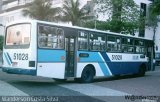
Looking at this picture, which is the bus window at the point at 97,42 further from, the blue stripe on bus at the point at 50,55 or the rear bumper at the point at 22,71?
the rear bumper at the point at 22,71

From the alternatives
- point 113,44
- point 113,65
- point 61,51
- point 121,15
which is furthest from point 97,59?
point 121,15

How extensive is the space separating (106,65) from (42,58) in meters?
5.50

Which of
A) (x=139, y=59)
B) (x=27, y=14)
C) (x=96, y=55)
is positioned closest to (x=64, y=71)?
(x=96, y=55)

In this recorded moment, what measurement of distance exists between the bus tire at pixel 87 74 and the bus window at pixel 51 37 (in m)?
2.37

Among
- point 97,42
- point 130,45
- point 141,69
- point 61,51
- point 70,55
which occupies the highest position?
point 97,42

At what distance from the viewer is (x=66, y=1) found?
47250 mm

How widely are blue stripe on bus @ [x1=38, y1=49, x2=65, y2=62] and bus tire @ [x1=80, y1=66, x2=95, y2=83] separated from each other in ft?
7.05

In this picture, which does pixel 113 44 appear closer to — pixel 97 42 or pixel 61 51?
pixel 97 42

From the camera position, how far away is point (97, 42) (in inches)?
753

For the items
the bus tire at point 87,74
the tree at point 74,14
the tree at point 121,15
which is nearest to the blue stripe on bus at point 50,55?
the bus tire at point 87,74

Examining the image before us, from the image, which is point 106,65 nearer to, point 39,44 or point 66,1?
point 39,44

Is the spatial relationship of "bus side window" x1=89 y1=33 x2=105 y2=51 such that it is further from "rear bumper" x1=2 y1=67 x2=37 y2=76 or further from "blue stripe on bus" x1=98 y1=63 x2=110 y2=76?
"rear bumper" x1=2 y1=67 x2=37 y2=76

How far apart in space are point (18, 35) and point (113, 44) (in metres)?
6.63

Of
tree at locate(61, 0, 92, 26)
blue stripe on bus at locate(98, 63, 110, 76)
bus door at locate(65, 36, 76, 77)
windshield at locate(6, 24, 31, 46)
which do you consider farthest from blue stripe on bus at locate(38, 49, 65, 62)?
tree at locate(61, 0, 92, 26)
